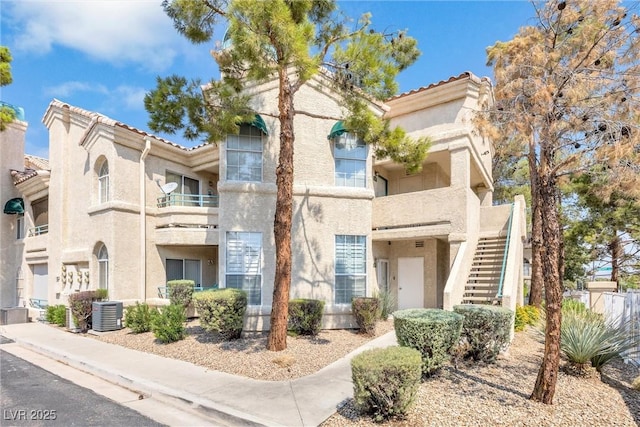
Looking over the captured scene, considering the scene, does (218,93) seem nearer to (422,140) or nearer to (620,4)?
(422,140)

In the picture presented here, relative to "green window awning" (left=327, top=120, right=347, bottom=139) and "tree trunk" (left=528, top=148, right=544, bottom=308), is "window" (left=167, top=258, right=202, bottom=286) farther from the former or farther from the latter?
"tree trunk" (left=528, top=148, right=544, bottom=308)

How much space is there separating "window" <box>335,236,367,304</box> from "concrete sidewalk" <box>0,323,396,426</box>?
2.52 m

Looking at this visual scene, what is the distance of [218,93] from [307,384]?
763 centimetres

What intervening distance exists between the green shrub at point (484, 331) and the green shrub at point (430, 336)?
92cm

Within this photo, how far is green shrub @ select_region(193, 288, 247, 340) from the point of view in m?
10.3

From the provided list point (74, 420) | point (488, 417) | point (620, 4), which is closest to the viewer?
point (488, 417)

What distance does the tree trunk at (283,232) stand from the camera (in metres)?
9.52

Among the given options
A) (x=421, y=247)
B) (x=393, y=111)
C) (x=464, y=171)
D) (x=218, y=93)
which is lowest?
(x=421, y=247)

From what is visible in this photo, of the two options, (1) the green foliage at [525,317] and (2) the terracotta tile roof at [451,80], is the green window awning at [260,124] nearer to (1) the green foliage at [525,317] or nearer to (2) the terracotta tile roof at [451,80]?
(2) the terracotta tile roof at [451,80]

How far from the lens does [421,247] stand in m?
16.1

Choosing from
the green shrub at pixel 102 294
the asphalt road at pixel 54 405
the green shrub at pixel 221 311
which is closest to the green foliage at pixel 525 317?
the green shrub at pixel 221 311

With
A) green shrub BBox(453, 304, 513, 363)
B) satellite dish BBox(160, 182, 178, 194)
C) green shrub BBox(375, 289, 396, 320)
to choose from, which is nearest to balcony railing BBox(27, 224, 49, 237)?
satellite dish BBox(160, 182, 178, 194)

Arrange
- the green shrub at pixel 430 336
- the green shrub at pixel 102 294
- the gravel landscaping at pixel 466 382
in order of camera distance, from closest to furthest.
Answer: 1. the gravel landscaping at pixel 466 382
2. the green shrub at pixel 430 336
3. the green shrub at pixel 102 294

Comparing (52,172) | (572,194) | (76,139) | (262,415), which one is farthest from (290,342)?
(572,194)
